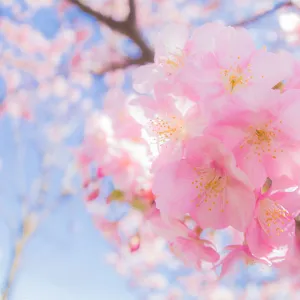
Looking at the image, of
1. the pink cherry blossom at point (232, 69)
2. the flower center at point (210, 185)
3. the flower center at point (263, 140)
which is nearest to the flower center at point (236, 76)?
the pink cherry blossom at point (232, 69)

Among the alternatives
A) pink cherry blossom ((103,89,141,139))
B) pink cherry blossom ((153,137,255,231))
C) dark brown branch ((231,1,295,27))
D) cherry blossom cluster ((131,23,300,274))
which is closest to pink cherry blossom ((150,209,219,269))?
cherry blossom cluster ((131,23,300,274))

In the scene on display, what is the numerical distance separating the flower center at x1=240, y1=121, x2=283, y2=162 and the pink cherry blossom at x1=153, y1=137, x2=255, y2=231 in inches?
3.3

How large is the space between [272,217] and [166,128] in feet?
1.19

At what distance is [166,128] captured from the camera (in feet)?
3.31

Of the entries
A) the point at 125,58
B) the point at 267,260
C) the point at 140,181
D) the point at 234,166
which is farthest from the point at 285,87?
the point at 125,58

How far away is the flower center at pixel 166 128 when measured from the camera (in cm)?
95

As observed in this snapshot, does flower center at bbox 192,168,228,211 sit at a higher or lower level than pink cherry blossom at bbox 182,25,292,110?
lower

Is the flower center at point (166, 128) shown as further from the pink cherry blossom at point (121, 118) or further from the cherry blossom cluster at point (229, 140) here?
the pink cherry blossom at point (121, 118)

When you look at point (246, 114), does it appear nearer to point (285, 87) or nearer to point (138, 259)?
point (285, 87)

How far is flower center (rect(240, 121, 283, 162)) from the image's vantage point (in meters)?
0.89

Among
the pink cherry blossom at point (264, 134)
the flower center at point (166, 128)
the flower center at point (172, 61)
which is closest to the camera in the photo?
the pink cherry blossom at point (264, 134)

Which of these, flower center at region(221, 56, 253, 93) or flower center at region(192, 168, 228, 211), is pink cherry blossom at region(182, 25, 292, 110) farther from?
flower center at region(192, 168, 228, 211)

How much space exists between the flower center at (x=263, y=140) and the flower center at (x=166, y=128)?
0.17m

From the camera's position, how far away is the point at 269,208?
35.5 inches
